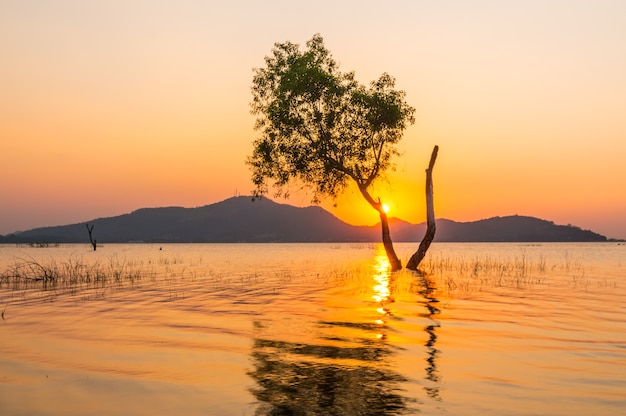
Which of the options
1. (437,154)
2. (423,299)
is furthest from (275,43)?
(423,299)

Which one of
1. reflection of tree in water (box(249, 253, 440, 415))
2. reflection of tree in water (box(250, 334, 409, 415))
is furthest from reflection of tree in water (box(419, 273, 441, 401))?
reflection of tree in water (box(250, 334, 409, 415))

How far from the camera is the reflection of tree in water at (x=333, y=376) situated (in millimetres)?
7950

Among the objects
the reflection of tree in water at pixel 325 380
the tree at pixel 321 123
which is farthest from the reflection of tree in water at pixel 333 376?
the tree at pixel 321 123

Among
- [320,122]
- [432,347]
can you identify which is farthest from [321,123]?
[432,347]

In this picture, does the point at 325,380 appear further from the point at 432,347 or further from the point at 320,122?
the point at 320,122

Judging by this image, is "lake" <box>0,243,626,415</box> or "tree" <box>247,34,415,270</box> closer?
"lake" <box>0,243,626,415</box>

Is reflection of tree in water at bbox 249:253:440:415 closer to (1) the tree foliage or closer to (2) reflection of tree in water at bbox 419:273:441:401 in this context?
(2) reflection of tree in water at bbox 419:273:441:401

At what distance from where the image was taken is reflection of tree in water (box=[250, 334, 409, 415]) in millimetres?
7898

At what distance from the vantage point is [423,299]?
2366 cm

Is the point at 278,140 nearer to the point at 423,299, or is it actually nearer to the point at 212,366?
the point at 423,299

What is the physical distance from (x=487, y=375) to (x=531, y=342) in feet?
14.1

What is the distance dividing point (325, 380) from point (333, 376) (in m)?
0.34

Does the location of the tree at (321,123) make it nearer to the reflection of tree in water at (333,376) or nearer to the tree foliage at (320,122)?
the tree foliage at (320,122)

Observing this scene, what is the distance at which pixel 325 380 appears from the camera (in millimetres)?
9492
